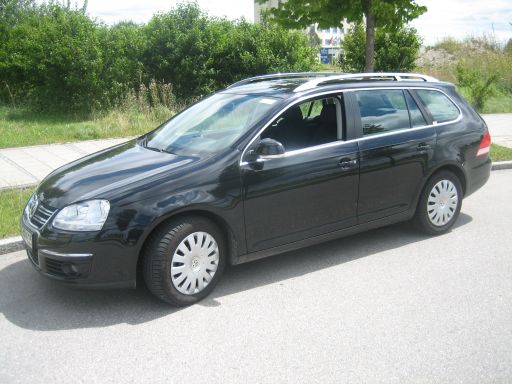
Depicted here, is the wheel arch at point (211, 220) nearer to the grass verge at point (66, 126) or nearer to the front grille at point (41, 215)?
the front grille at point (41, 215)

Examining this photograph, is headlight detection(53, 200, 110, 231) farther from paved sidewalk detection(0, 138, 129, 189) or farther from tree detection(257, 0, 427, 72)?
tree detection(257, 0, 427, 72)

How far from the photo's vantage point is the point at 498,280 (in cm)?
499

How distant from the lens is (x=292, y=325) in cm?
420

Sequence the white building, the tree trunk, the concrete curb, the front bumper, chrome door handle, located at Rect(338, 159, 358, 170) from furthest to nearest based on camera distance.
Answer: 1. the white building
2. the tree trunk
3. the concrete curb
4. chrome door handle, located at Rect(338, 159, 358, 170)
5. the front bumper

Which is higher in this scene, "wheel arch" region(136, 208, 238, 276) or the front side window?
the front side window

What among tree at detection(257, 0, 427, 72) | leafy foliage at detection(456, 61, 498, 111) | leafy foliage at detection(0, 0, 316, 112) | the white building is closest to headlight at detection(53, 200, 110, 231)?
tree at detection(257, 0, 427, 72)

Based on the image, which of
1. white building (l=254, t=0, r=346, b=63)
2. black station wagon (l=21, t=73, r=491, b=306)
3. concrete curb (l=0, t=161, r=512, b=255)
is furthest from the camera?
white building (l=254, t=0, r=346, b=63)

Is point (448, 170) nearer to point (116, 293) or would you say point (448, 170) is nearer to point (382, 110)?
point (382, 110)

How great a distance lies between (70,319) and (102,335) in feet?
1.26

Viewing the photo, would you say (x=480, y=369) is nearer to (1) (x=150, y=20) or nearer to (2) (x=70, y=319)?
(2) (x=70, y=319)

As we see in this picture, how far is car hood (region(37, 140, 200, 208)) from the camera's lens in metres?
4.34

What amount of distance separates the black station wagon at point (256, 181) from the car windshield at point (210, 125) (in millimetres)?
18

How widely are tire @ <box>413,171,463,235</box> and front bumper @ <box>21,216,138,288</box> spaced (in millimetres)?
3118

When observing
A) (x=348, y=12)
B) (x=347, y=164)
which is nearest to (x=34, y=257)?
(x=347, y=164)
